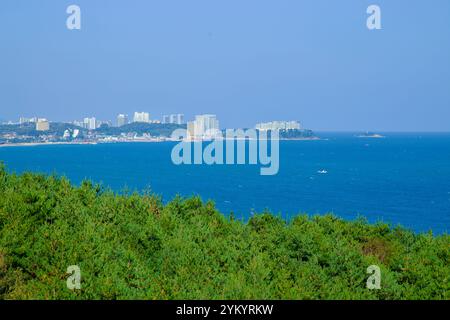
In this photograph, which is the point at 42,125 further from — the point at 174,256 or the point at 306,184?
the point at 174,256

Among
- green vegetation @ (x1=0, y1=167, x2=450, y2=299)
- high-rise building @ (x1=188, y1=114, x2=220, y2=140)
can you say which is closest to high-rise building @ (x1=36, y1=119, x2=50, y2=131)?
high-rise building @ (x1=188, y1=114, x2=220, y2=140)

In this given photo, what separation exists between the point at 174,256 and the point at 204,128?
77856mm

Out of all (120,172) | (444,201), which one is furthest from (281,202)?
(120,172)

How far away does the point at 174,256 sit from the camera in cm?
1030

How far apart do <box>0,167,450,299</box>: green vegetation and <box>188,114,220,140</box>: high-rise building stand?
67.2 m

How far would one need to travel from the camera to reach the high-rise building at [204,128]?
3246 inches

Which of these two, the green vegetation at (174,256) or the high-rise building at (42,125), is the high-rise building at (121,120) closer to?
the high-rise building at (42,125)

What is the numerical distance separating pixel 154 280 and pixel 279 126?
471ft

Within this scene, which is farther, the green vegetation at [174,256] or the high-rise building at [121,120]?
the high-rise building at [121,120]

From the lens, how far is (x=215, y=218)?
581 inches

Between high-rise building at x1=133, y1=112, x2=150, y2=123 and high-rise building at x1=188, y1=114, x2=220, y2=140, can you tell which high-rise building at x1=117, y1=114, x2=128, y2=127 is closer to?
high-rise building at x1=133, y1=112, x2=150, y2=123

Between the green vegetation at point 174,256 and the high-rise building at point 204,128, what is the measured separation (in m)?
67.2

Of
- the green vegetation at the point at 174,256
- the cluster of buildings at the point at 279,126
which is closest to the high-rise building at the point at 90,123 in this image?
the cluster of buildings at the point at 279,126
